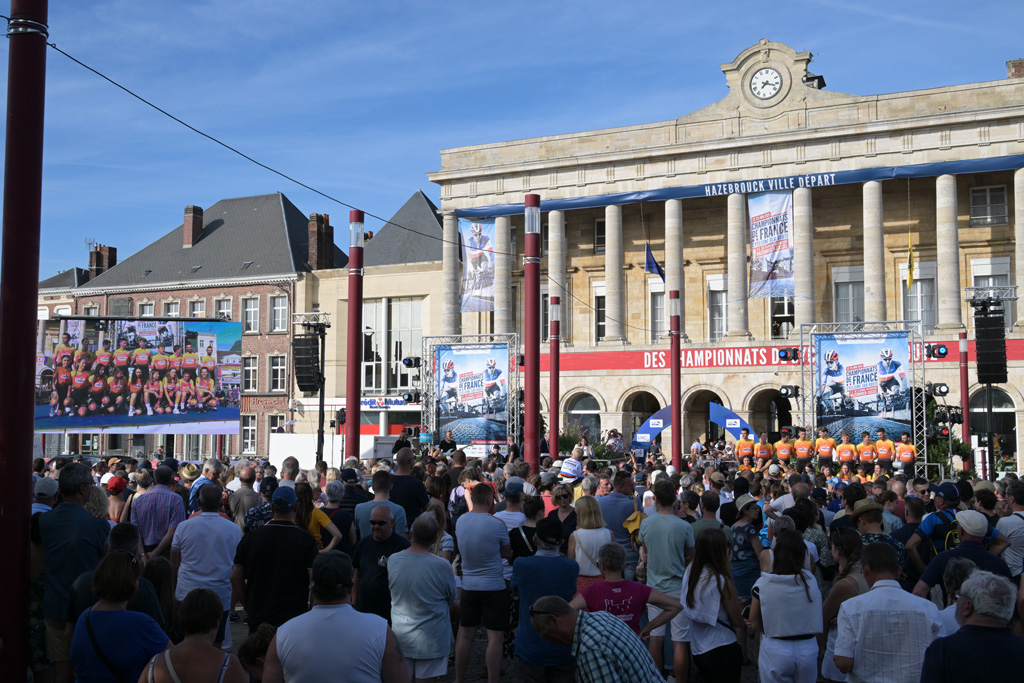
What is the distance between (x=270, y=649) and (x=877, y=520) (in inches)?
193

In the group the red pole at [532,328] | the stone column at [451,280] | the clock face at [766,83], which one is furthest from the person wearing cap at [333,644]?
the stone column at [451,280]

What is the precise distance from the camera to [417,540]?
6.69 meters

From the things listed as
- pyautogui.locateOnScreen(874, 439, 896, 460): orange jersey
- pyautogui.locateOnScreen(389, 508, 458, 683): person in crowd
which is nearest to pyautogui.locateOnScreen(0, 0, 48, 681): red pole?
pyautogui.locateOnScreen(389, 508, 458, 683): person in crowd

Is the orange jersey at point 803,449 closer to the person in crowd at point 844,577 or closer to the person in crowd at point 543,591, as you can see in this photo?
the person in crowd at point 844,577

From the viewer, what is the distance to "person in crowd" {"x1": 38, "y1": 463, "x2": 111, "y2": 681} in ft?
22.2

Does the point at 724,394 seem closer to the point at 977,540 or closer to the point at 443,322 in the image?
the point at 443,322

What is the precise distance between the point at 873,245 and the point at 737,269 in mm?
5541

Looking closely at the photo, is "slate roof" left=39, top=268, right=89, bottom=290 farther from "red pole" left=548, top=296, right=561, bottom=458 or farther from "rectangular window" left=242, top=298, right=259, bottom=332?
"red pole" left=548, top=296, right=561, bottom=458

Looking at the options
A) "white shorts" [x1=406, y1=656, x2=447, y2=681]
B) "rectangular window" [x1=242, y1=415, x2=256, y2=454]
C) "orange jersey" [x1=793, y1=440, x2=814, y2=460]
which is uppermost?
"orange jersey" [x1=793, y1=440, x2=814, y2=460]

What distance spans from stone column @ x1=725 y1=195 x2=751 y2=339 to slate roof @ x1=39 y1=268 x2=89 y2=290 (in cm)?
3944

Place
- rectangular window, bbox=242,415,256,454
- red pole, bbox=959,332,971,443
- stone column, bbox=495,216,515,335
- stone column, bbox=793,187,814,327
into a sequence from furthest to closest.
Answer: rectangular window, bbox=242,415,256,454
stone column, bbox=495,216,515,335
stone column, bbox=793,187,814,327
red pole, bbox=959,332,971,443

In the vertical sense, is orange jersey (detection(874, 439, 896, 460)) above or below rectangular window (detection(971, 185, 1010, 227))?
below

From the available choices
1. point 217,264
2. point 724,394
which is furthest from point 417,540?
point 217,264

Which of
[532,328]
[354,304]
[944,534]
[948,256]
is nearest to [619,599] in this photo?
[944,534]
